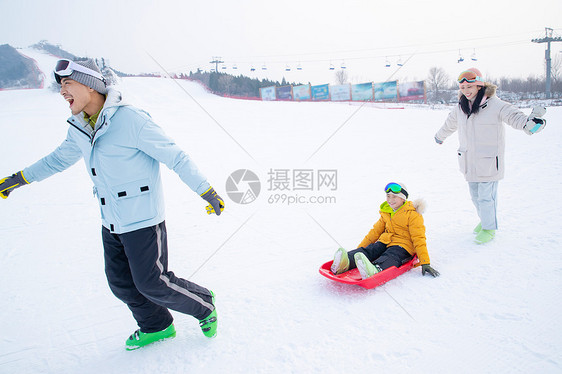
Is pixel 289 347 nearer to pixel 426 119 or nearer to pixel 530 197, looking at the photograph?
pixel 530 197

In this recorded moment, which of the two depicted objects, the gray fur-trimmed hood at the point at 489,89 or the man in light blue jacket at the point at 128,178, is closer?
the man in light blue jacket at the point at 128,178

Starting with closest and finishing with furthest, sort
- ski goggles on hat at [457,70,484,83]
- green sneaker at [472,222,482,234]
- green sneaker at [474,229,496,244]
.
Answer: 1. ski goggles on hat at [457,70,484,83]
2. green sneaker at [474,229,496,244]
3. green sneaker at [472,222,482,234]

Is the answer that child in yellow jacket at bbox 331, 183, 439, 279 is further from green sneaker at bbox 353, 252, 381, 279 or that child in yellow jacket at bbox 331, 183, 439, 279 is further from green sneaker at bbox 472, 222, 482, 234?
green sneaker at bbox 472, 222, 482, 234

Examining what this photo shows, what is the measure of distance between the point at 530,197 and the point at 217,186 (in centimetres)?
515

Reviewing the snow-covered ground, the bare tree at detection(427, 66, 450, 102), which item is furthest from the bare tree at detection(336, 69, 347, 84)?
the snow-covered ground

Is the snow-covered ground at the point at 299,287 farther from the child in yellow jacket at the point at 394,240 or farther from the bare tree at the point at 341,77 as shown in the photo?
the bare tree at the point at 341,77

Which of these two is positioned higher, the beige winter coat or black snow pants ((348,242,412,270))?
the beige winter coat

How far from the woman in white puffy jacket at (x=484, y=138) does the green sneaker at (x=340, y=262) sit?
1.57 metres

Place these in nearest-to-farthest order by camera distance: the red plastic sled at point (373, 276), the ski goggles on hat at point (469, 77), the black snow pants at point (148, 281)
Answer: the black snow pants at point (148, 281) → the red plastic sled at point (373, 276) → the ski goggles on hat at point (469, 77)

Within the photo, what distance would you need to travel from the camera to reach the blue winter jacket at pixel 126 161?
1.83 m

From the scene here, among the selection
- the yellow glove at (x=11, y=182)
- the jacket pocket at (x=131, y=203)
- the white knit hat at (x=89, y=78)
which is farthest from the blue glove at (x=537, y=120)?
the yellow glove at (x=11, y=182)

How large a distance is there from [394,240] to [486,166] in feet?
4.19

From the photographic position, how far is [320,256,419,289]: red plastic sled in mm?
2584

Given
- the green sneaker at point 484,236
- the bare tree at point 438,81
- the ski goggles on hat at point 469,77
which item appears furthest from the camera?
the bare tree at point 438,81
